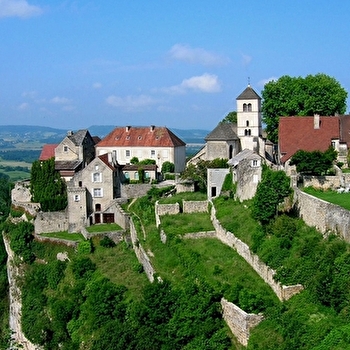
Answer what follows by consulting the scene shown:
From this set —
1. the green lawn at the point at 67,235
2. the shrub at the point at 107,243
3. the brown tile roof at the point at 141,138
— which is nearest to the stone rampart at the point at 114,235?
the shrub at the point at 107,243

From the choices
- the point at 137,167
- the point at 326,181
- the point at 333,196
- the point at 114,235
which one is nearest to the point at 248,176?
the point at 326,181

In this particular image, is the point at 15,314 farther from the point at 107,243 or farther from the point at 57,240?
the point at 107,243

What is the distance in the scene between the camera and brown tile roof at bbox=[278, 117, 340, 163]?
47.6 meters

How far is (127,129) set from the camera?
62875 mm

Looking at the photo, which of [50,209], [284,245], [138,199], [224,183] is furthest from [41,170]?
[284,245]

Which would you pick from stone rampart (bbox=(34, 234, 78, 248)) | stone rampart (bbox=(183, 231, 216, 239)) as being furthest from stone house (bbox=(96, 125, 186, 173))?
stone rampart (bbox=(183, 231, 216, 239))

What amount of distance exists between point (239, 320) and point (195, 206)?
17.0m

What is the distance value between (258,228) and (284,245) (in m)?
3.58

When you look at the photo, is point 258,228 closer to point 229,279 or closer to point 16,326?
point 229,279

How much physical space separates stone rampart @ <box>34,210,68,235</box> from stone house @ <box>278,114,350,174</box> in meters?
18.1

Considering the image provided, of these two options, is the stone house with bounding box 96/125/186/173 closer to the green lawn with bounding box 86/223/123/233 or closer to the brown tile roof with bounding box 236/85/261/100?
the brown tile roof with bounding box 236/85/261/100

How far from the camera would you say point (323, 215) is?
30.9 m

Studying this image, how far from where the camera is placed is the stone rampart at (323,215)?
29.0 meters

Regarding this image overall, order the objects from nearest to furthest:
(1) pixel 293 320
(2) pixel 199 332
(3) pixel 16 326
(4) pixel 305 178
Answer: (1) pixel 293 320
(2) pixel 199 332
(4) pixel 305 178
(3) pixel 16 326
